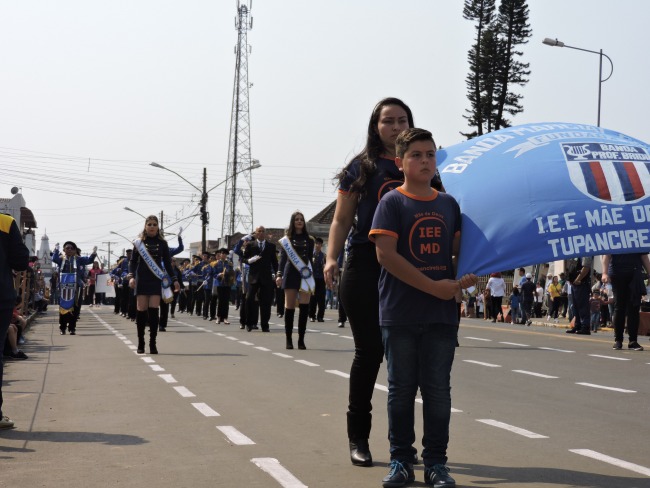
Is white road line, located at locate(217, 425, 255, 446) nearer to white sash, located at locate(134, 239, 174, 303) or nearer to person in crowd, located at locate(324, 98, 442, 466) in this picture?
person in crowd, located at locate(324, 98, 442, 466)

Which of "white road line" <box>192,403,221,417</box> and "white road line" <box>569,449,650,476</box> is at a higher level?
"white road line" <box>569,449,650,476</box>

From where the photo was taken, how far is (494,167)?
270 inches

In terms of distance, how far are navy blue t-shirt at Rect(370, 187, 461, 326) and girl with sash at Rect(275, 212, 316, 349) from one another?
11.3 metres

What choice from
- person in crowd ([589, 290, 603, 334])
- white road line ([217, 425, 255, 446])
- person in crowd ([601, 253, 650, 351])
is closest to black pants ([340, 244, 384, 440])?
white road line ([217, 425, 255, 446])

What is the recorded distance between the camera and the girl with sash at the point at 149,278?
1628 centimetres

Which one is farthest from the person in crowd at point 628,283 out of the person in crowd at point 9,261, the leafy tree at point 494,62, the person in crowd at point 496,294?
the leafy tree at point 494,62

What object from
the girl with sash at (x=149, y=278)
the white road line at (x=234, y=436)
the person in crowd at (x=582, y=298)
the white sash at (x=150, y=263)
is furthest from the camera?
the person in crowd at (x=582, y=298)

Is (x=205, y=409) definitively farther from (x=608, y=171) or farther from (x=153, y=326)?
(x=153, y=326)

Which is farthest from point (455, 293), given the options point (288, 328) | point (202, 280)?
point (202, 280)

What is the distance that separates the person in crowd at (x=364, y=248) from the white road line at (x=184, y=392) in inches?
161

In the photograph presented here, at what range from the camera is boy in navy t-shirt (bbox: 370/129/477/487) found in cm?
601

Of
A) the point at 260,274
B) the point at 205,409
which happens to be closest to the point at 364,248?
the point at 205,409

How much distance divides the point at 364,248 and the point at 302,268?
11829 millimetres

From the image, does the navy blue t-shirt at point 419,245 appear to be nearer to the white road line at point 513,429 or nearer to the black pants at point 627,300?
the white road line at point 513,429
